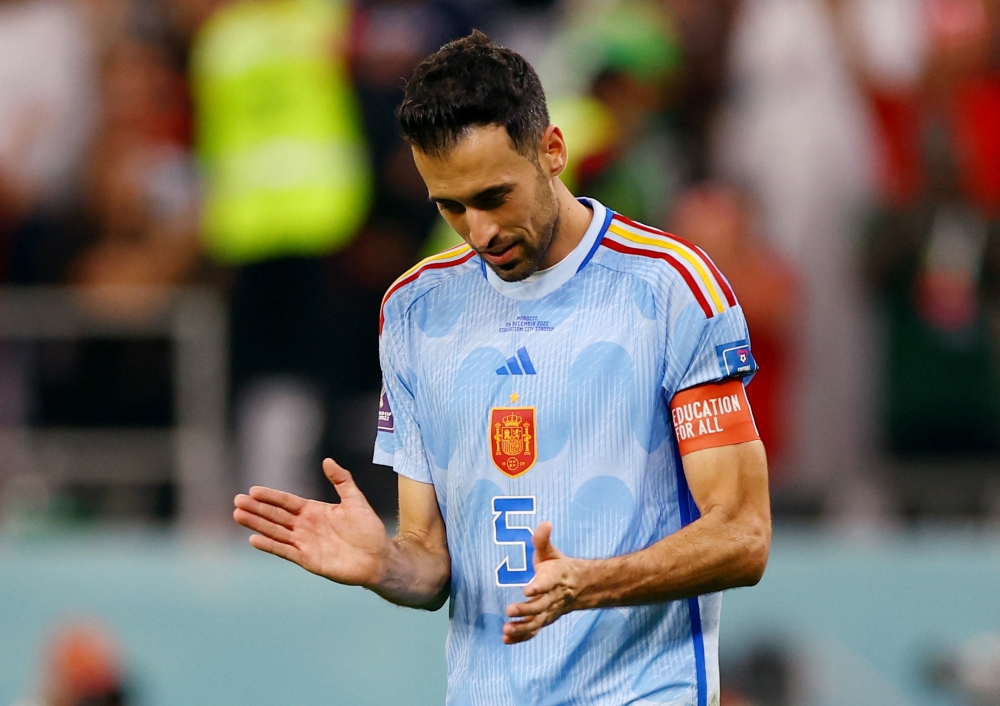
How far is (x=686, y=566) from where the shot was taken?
143 inches

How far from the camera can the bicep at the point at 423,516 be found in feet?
13.5

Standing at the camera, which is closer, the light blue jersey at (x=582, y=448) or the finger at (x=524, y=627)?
the finger at (x=524, y=627)

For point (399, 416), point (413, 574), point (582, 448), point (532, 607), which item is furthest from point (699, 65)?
point (532, 607)

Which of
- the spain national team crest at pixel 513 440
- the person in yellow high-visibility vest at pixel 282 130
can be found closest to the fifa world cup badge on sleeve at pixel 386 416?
the spain national team crest at pixel 513 440

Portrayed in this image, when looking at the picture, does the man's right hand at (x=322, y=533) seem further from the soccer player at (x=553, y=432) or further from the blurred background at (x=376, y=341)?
the blurred background at (x=376, y=341)

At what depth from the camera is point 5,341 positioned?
825cm

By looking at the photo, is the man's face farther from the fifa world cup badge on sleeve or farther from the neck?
the fifa world cup badge on sleeve

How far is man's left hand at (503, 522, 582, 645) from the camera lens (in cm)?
338

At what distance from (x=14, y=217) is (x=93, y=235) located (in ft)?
1.51

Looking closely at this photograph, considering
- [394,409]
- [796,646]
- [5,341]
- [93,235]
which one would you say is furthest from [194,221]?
[394,409]

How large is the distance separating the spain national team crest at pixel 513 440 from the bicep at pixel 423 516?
26cm

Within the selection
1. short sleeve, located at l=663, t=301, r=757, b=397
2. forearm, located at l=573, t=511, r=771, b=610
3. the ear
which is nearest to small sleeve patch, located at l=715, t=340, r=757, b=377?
short sleeve, located at l=663, t=301, r=757, b=397

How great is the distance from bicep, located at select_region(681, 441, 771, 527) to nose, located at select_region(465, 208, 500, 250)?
672mm

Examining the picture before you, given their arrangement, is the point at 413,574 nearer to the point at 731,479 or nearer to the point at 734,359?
the point at 731,479
